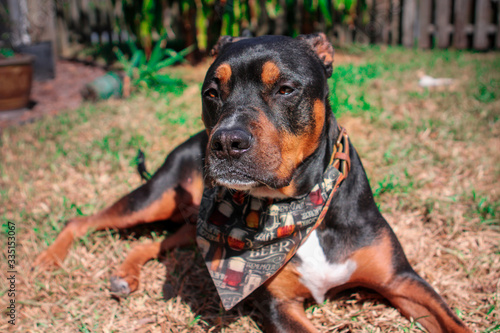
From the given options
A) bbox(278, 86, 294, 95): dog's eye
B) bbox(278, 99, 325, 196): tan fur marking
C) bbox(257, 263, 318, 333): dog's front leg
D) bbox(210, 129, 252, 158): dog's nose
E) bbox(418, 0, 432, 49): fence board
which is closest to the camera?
bbox(210, 129, 252, 158): dog's nose

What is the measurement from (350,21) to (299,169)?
778cm

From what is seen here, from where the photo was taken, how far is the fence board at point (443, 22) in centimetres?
1004

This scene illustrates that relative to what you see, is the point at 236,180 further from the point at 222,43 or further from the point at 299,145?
the point at 222,43

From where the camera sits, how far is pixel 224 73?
2.53 m

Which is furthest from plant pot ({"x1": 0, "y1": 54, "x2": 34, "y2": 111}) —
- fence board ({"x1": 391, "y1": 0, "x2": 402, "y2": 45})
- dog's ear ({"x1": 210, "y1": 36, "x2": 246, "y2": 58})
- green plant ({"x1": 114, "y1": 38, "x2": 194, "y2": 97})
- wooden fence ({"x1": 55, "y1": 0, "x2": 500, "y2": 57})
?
fence board ({"x1": 391, "y1": 0, "x2": 402, "y2": 45})

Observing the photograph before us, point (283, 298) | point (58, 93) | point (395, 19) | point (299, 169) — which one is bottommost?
point (283, 298)

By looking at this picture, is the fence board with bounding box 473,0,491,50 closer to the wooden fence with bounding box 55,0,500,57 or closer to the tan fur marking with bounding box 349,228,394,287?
the wooden fence with bounding box 55,0,500,57

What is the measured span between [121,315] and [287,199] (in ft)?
4.61

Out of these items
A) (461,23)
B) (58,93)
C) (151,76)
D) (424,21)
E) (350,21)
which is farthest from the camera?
(424,21)

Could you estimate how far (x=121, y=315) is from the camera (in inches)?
114

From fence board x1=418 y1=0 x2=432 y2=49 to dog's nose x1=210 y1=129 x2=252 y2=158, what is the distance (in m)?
9.73

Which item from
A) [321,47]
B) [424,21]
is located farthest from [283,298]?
[424,21]

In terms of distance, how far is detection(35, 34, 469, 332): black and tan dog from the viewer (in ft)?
7.40

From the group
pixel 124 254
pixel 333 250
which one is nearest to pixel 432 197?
pixel 333 250
